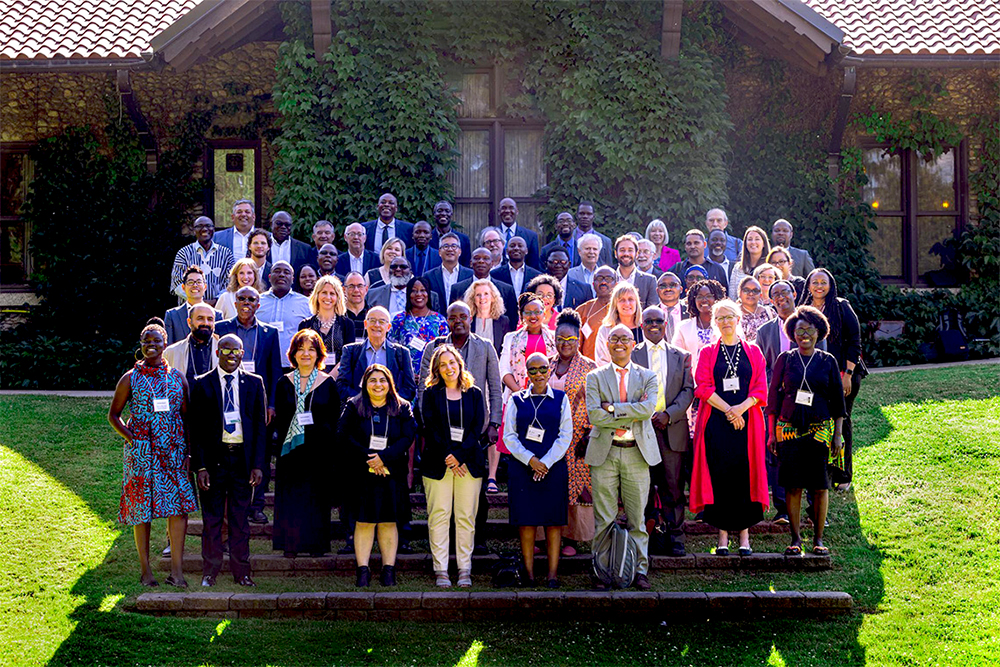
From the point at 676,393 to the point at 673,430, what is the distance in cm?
29

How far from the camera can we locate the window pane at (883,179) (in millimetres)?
15148

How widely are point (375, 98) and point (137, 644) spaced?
826 centimetres

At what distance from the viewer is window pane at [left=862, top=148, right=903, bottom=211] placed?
1515 cm

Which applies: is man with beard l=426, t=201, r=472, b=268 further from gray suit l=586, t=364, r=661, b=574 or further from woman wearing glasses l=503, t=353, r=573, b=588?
gray suit l=586, t=364, r=661, b=574

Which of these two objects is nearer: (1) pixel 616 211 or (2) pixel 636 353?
(2) pixel 636 353

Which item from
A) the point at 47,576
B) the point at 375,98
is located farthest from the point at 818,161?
the point at 47,576

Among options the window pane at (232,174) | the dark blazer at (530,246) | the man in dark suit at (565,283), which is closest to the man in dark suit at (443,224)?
the dark blazer at (530,246)

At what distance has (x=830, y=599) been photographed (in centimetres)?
713

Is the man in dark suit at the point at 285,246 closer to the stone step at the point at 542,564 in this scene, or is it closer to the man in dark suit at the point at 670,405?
the stone step at the point at 542,564

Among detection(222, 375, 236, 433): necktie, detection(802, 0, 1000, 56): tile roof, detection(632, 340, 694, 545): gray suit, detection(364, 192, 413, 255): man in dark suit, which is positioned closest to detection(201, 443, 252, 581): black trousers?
detection(222, 375, 236, 433): necktie

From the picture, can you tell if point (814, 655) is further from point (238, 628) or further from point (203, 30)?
point (203, 30)

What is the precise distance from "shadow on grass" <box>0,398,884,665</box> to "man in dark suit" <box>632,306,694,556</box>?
1.85 ft

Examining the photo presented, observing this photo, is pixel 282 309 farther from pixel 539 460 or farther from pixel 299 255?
pixel 539 460

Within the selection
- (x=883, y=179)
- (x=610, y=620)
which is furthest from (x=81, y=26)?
(x=883, y=179)
